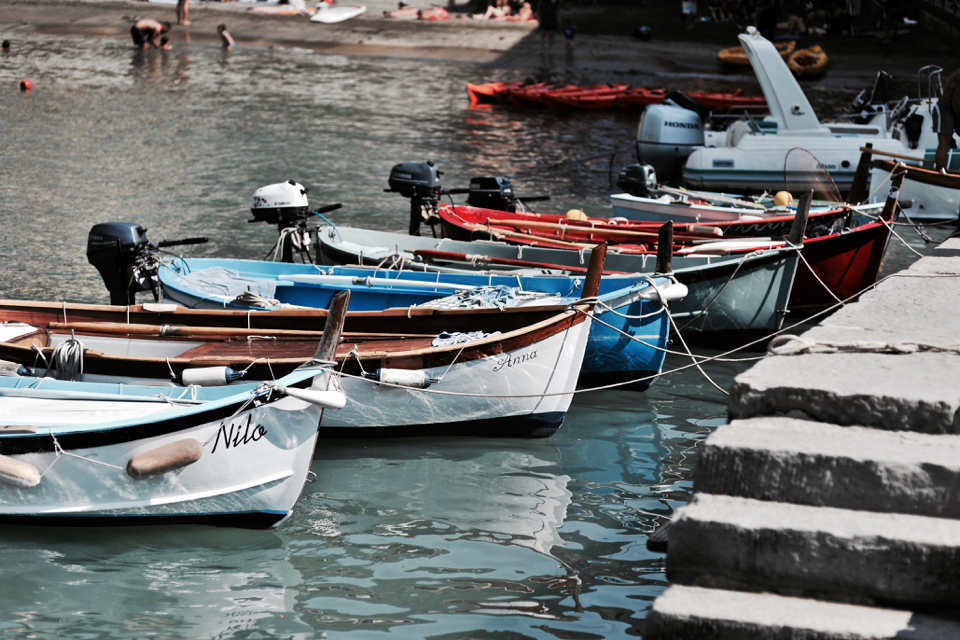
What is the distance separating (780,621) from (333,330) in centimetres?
326

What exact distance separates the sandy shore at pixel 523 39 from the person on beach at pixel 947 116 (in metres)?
17.9

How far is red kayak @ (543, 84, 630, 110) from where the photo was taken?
26.9 meters

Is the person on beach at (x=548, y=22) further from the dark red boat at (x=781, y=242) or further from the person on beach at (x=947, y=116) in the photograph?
the dark red boat at (x=781, y=242)

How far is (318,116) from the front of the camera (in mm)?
24688

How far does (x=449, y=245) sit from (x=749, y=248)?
2.96 meters

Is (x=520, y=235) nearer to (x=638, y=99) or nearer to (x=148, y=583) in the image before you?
(x=148, y=583)

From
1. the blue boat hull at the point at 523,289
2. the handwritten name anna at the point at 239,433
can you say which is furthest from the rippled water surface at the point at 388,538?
the handwritten name anna at the point at 239,433

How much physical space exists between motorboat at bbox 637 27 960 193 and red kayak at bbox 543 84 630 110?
965 cm

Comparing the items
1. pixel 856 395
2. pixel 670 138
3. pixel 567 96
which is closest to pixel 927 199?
pixel 670 138

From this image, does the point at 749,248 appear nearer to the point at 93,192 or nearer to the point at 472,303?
the point at 472,303

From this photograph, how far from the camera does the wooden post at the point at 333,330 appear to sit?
227 inches

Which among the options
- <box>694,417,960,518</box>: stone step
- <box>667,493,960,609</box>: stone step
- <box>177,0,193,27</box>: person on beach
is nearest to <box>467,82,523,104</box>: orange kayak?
<box>177,0,193,27</box>: person on beach

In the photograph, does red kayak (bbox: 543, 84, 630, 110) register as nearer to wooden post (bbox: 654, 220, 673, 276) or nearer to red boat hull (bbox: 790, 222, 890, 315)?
red boat hull (bbox: 790, 222, 890, 315)

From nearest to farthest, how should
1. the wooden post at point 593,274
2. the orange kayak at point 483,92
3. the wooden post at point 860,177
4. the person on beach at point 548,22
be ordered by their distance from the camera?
the wooden post at point 593,274
the wooden post at point 860,177
the orange kayak at point 483,92
the person on beach at point 548,22
